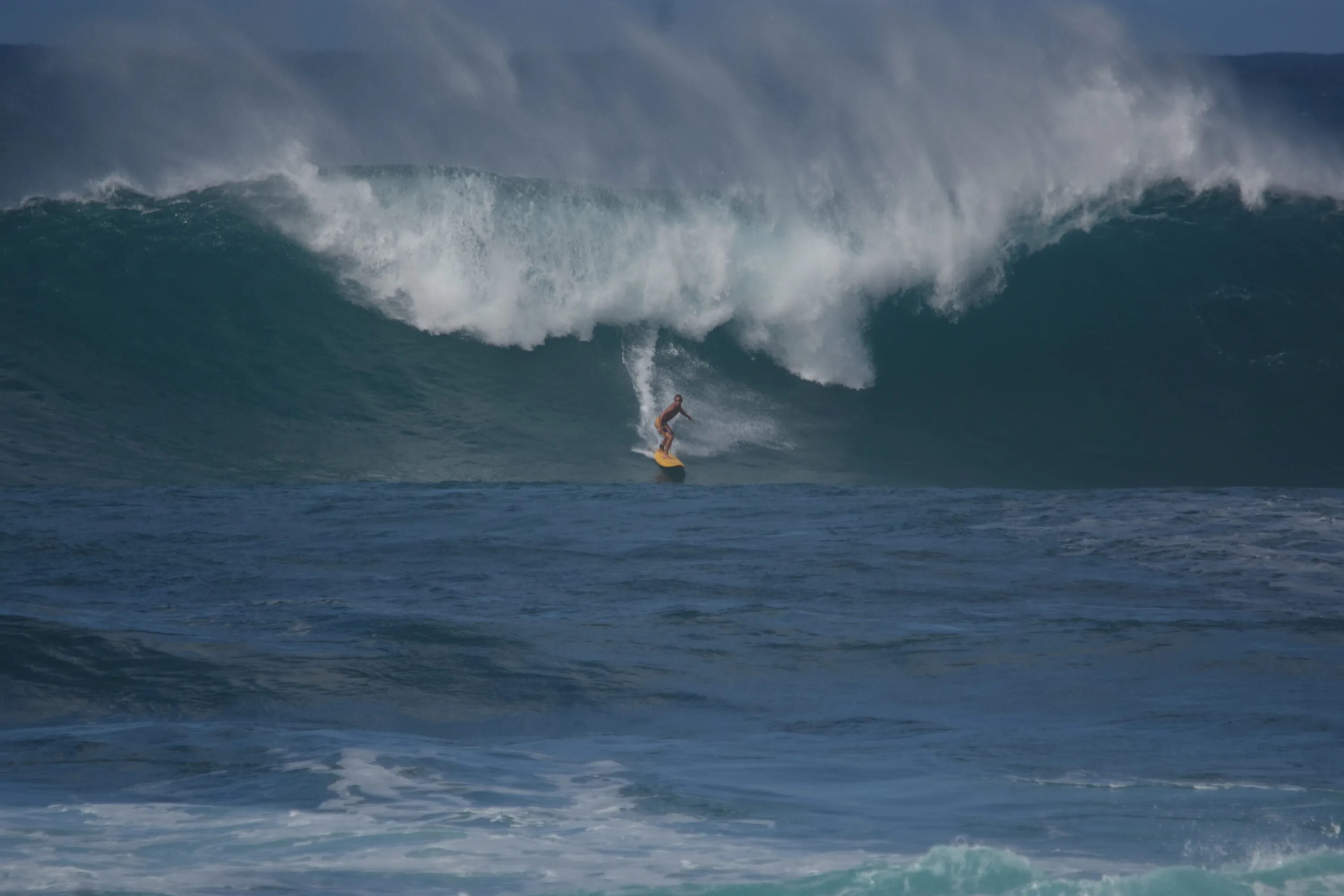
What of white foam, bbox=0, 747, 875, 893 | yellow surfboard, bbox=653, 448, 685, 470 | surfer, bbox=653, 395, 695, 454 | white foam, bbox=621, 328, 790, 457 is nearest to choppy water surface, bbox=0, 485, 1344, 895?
white foam, bbox=0, 747, 875, 893

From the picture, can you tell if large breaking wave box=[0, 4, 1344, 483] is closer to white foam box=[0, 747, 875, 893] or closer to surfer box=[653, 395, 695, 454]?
surfer box=[653, 395, 695, 454]

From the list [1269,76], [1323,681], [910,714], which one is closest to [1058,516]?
[1323,681]

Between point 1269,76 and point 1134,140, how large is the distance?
2650 cm

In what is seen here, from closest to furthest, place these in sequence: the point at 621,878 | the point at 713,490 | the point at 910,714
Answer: the point at 621,878, the point at 910,714, the point at 713,490

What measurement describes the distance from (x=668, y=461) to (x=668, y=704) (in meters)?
7.70

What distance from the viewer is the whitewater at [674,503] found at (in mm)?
4645

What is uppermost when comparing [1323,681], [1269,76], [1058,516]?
[1269,76]

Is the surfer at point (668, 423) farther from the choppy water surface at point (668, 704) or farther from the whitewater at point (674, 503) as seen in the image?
the choppy water surface at point (668, 704)

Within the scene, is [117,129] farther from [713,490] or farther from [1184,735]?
[1184,735]

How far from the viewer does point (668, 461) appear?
45.5 ft

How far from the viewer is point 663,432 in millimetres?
14297

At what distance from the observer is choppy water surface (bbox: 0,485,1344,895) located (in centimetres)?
425

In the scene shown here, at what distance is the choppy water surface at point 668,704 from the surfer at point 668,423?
346 cm

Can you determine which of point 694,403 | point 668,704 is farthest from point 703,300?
point 668,704
